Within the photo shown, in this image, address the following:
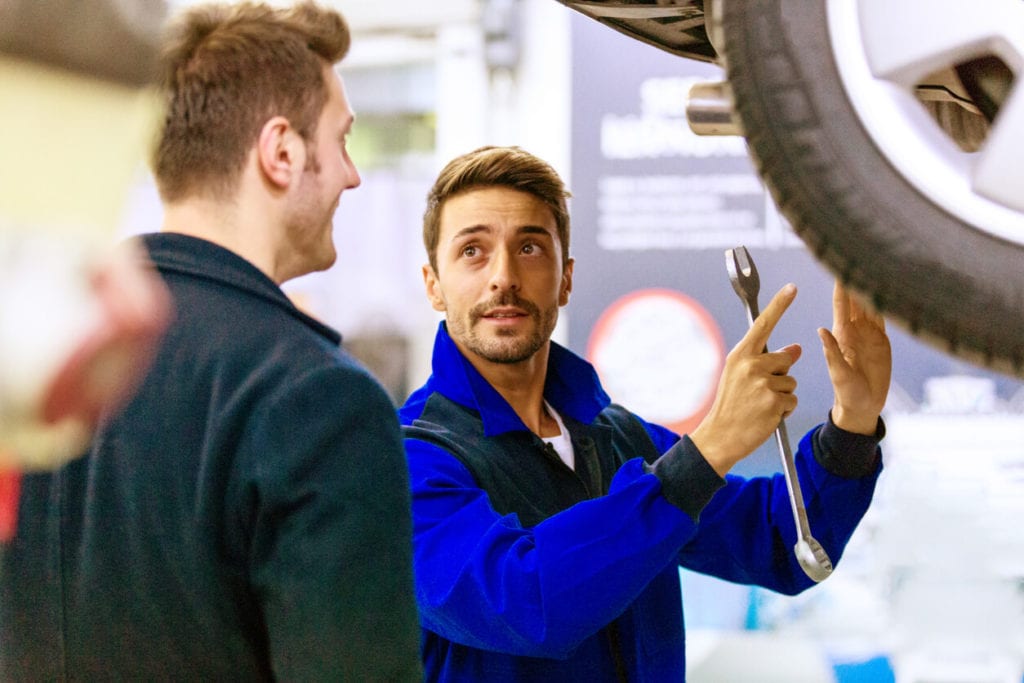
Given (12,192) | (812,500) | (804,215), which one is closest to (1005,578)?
(812,500)

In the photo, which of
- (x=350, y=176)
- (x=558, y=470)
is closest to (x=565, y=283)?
(x=558, y=470)

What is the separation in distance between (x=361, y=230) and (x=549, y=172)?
4.10 ft

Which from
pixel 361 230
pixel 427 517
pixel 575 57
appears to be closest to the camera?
pixel 427 517

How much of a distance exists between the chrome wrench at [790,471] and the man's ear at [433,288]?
0.42 metres

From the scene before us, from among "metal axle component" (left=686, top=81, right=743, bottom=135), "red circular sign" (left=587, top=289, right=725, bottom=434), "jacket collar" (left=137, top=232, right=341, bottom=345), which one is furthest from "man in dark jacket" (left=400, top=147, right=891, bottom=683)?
"red circular sign" (left=587, top=289, right=725, bottom=434)

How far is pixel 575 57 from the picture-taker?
93.5 inches

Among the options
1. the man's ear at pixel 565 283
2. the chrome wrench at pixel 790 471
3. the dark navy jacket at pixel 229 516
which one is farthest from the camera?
the man's ear at pixel 565 283

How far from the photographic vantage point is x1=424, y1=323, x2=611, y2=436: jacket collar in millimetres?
1224

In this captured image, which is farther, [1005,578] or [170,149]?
[1005,578]

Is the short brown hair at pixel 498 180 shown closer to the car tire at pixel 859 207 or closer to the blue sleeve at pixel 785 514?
the blue sleeve at pixel 785 514

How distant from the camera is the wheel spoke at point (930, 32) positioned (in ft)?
2.32

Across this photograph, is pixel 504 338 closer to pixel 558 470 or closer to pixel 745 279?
pixel 558 470

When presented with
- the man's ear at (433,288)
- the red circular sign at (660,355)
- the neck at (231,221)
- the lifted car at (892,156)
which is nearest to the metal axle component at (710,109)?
the lifted car at (892,156)

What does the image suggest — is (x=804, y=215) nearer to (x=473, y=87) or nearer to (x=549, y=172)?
(x=549, y=172)
